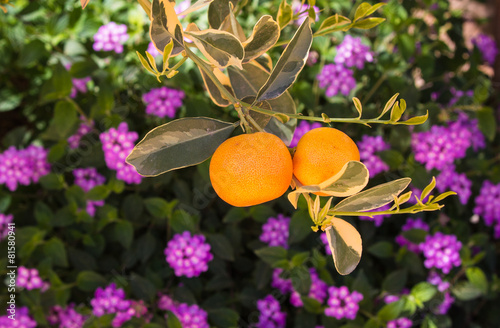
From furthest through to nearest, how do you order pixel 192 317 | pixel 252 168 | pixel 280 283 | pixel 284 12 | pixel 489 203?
pixel 489 203, pixel 280 283, pixel 192 317, pixel 284 12, pixel 252 168

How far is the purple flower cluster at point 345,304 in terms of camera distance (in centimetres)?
91

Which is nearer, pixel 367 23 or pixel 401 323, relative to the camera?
pixel 367 23

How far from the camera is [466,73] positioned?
1.24m

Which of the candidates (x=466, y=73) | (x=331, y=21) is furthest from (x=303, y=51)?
(x=466, y=73)

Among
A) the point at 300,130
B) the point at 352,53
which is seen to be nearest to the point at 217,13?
the point at 300,130

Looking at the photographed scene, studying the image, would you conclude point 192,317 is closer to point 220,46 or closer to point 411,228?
point 411,228

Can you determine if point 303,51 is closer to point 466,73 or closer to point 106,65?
point 106,65

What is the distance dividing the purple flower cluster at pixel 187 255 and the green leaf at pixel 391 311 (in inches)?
14.6

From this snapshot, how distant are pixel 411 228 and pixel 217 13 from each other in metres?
0.77

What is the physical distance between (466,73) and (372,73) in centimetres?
29

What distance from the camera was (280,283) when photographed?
1.01m

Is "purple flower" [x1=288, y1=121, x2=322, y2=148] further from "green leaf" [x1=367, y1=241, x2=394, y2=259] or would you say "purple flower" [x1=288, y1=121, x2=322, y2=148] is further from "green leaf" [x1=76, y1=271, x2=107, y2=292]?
"green leaf" [x1=76, y1=271, x2=107, y2=292]

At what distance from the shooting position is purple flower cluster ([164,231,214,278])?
3.00 feet

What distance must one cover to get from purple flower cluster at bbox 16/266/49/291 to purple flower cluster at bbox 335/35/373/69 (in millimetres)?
806
